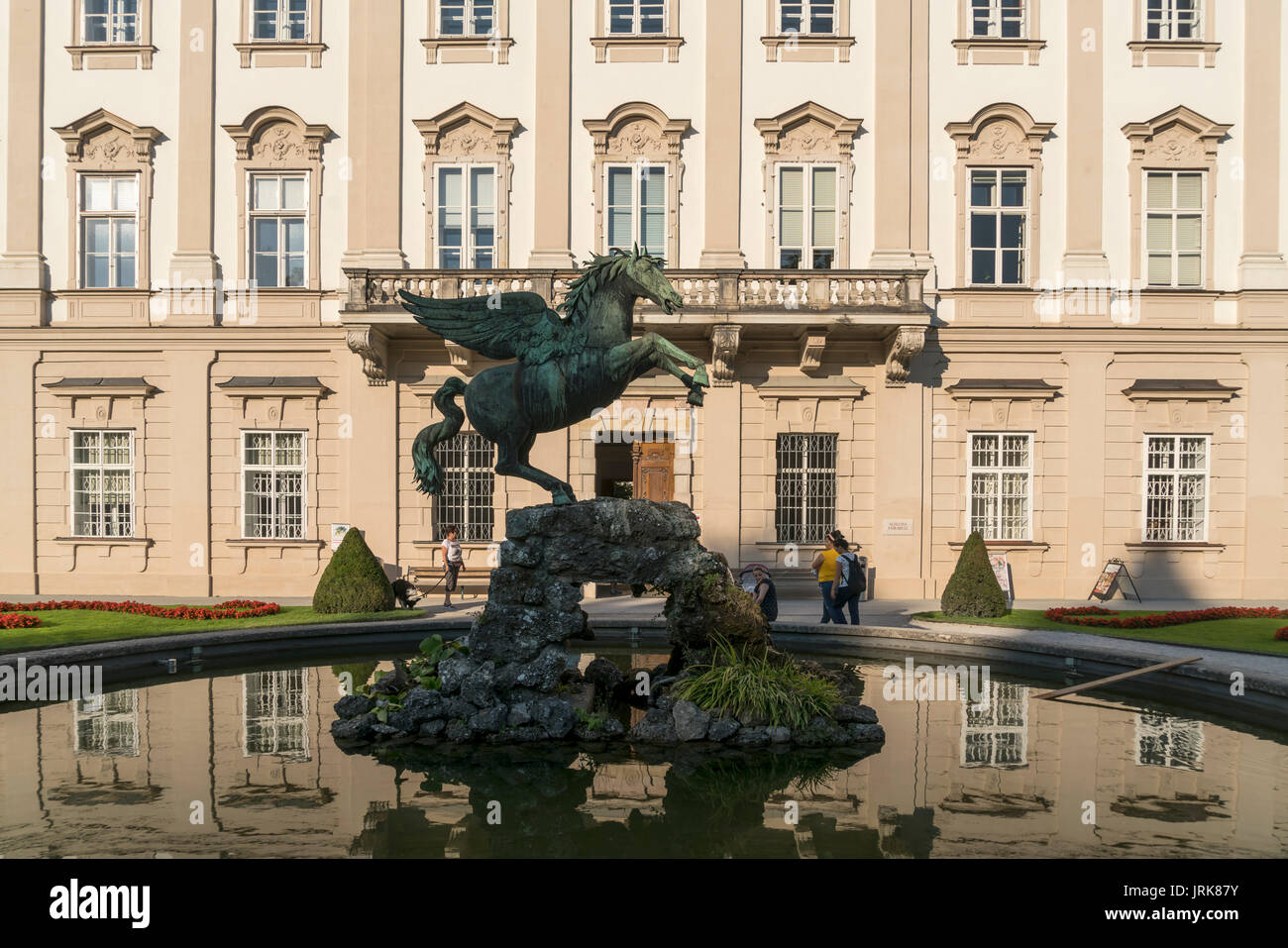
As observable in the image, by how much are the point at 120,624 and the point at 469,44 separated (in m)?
15.5

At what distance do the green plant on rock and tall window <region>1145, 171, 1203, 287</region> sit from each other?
17.8 m

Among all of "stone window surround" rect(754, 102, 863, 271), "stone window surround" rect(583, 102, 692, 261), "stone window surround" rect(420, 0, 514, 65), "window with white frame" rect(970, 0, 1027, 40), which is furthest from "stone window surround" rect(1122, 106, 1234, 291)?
"stone window surround" rect(420, 0, 514, 65)

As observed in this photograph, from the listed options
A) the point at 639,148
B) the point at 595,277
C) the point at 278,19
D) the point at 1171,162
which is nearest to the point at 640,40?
the point at 639,148

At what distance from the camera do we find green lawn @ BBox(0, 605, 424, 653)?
10.2m

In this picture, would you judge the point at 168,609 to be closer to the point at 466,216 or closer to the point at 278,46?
the point at 466,216

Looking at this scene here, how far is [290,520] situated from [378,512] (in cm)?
244

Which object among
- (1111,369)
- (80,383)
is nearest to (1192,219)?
(1111,369)

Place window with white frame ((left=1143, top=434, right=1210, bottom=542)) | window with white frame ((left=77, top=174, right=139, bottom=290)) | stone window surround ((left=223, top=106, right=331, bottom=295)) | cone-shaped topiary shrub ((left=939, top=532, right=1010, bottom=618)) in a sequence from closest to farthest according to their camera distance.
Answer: cone-shaped topiary shrub ((left=939, top=532, right=1010, bottom=618)) → window with white frame ((left=1143, top=434, right=1210, bottom=542)) → stone window surround ((left=223, top=106, right=331, bottom=295)) → window with white frame ((left=77, top=174, right=139, bottom=290))

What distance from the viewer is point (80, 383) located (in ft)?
64.4

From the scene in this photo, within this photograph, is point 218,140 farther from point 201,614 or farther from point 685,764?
point 685,764

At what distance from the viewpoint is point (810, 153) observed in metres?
19.7

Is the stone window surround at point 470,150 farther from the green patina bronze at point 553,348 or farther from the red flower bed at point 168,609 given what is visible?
the green patina bronze at point 553,348

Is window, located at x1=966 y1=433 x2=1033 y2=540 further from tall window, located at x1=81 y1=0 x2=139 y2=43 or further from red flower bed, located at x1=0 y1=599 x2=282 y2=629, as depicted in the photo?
tall window, located at x1=81 y1=0 x2=139 y2=43
